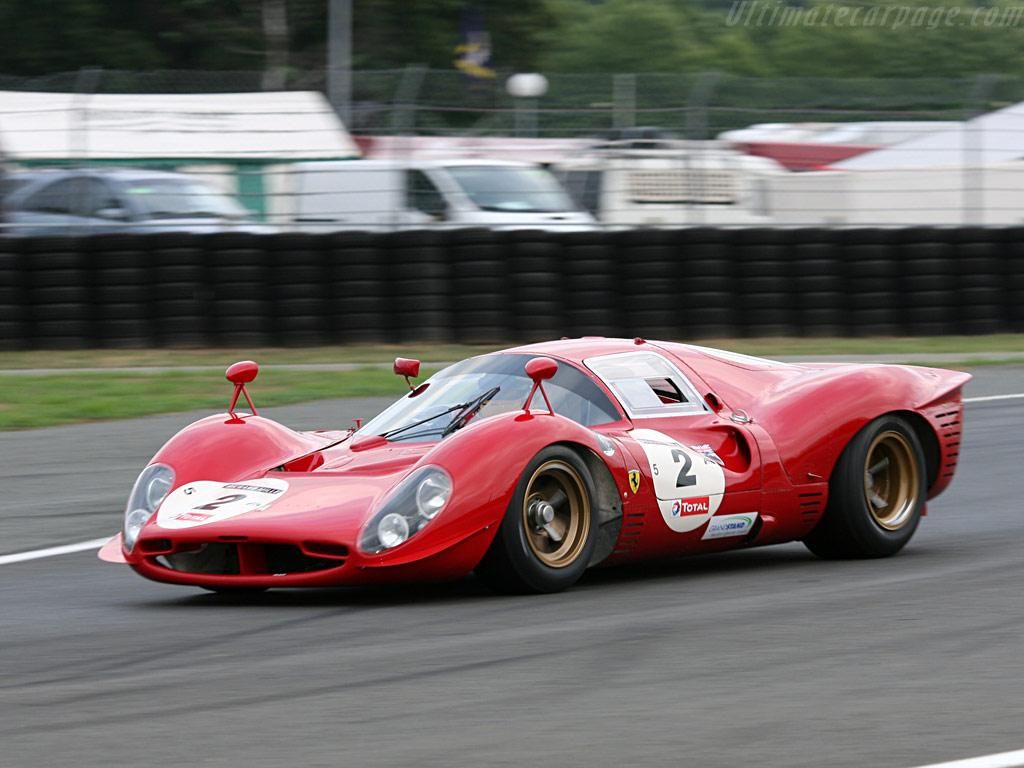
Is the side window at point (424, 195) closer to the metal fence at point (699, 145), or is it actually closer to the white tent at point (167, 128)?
the metal fence at point (699, 145)

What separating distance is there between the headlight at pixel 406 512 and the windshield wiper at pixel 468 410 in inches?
25.9

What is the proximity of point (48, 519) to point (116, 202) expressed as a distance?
7.68m

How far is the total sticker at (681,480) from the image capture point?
6125 mm

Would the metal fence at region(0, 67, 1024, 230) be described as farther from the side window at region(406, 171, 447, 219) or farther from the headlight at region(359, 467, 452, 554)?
the headlight at region(359, 467, 452, 554)

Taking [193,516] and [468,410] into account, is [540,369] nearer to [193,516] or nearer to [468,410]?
[468,410]

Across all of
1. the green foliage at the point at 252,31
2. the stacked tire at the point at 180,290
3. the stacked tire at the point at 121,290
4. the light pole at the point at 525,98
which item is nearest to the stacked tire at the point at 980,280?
the light pole at the point at 525,98

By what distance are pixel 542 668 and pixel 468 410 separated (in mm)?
1752

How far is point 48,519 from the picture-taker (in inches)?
315

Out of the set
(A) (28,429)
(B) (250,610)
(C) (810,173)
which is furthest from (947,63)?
(B) (250,610)

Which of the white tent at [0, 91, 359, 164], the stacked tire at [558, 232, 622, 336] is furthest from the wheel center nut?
the white tent at [0, 91, 359, 164]

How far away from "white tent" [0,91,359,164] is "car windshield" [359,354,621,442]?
32.9 feet

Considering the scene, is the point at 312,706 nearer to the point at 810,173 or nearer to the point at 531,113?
the point at 531,113

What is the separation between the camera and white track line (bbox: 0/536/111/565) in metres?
7.12

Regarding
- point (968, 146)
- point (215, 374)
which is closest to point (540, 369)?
point (215, 374)
